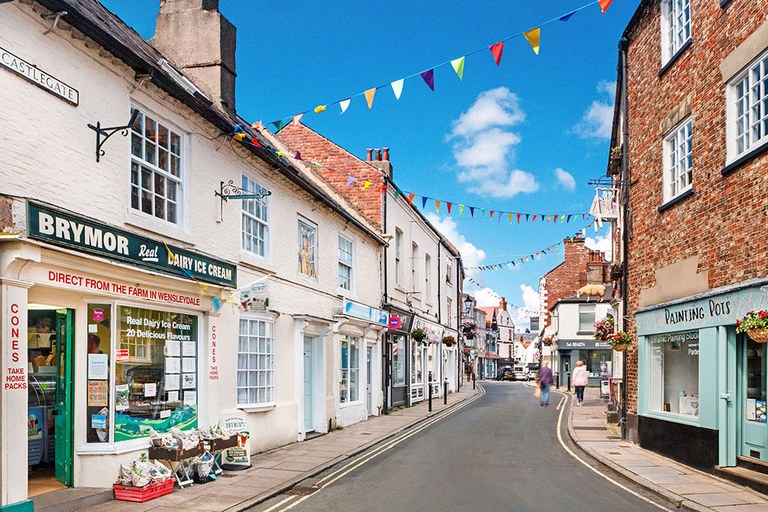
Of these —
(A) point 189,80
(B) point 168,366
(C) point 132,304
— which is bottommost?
(B) point 168,366

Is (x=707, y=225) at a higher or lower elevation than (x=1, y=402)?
higher

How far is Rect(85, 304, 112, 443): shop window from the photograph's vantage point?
9.16 metres

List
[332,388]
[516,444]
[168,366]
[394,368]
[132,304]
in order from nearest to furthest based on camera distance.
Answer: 1. [132,304]
2. [168,366]
3. [516,444]
4. [332,388]
5. [394,368]

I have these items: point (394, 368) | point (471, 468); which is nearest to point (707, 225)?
point (471, 468)

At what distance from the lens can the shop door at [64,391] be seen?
890cm

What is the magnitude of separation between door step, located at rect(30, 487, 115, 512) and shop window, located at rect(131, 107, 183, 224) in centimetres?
377

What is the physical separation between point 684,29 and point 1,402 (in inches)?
519

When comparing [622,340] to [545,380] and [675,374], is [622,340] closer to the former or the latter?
[675,374]

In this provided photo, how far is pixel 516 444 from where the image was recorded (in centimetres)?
1577

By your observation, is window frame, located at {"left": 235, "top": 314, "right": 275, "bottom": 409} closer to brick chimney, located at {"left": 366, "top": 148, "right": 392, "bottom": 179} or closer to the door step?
the door step

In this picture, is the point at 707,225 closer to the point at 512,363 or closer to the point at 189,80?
the point at 189,80

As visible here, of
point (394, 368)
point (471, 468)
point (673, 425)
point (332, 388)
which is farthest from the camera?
point (394, 368)

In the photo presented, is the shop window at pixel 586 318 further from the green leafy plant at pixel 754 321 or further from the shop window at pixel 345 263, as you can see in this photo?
the green leafy plant at pixel 754 321

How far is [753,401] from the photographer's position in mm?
10922
